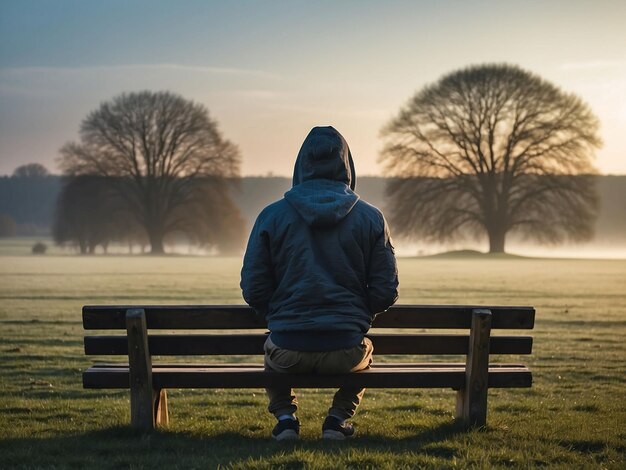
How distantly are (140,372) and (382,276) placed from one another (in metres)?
1.66

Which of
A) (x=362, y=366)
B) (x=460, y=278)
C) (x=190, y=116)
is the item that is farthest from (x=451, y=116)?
(x=362, y=366)

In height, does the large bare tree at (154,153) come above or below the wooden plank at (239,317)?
above

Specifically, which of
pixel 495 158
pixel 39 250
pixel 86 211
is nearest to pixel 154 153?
pixel 86 211

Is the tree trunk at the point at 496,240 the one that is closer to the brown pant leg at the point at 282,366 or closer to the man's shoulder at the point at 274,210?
the brown pant leg at the point at 282,366

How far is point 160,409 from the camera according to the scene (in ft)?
18.3

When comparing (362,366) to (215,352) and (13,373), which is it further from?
(13,373)

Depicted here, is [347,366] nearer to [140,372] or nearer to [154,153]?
[140,372]

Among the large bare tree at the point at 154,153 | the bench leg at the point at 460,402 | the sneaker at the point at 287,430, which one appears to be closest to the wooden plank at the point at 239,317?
the bench leg at the point at 460,402

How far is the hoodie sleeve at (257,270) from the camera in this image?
187 inches

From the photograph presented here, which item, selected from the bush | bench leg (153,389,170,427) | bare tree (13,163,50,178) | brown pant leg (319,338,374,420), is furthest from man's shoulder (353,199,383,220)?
bare tree (13,163,50,178)

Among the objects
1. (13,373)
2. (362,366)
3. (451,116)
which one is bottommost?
(13,373)

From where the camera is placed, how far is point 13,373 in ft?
30.5

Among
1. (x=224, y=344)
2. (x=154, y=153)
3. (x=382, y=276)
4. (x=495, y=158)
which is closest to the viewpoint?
(x=382, y=276)

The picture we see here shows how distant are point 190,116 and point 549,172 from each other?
25246mm
